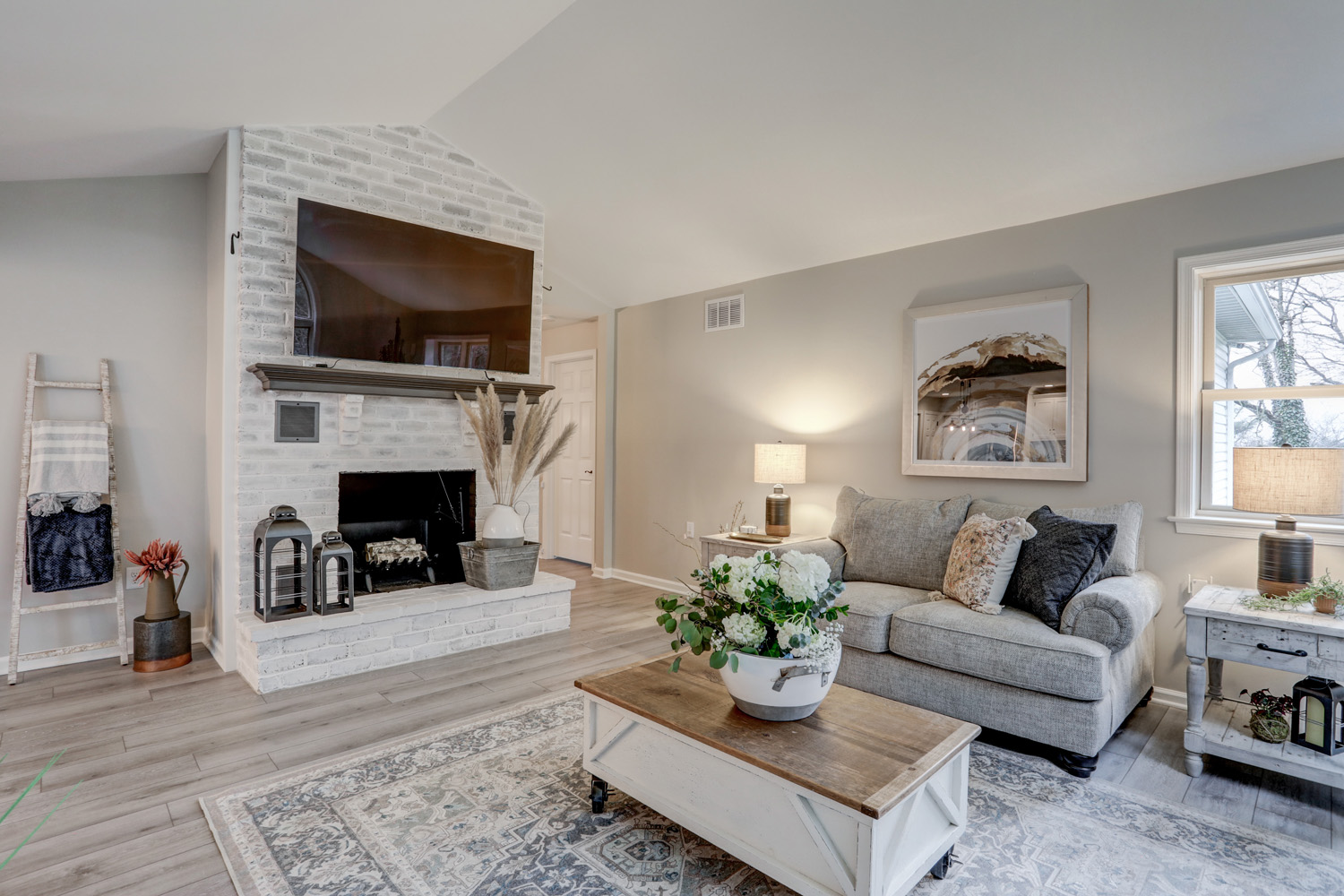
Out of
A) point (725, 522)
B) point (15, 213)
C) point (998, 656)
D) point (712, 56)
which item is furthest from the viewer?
point (725, 522)

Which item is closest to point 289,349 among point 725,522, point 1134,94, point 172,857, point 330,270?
point 330,270

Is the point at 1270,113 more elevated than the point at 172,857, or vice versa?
the point at 1270,113

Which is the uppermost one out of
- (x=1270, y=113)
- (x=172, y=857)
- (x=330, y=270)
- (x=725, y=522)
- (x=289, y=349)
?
(x=1270, y=113)

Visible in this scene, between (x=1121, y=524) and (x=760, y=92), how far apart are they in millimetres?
2462

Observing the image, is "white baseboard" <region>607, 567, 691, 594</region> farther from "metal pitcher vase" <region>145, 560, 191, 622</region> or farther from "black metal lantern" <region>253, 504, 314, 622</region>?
"metal pitcher vase" <region>145, 560, 191, 622</region>

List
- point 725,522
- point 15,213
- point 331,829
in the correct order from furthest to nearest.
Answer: point 725,522
point 15,213
point 331,829

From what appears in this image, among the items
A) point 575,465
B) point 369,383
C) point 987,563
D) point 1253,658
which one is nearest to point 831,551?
point 987,563

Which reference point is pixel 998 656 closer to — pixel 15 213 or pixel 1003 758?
pixel 1003 758

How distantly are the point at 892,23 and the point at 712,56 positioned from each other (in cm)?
75

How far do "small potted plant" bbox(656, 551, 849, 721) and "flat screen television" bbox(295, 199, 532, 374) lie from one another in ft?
8.74

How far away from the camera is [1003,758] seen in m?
2.68

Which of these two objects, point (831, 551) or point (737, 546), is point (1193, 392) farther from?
point (737, 546)

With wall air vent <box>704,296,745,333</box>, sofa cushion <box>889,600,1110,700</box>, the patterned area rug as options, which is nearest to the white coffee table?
the patterned area rug

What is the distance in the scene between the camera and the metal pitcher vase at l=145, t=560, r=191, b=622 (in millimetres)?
Answer: 3492
